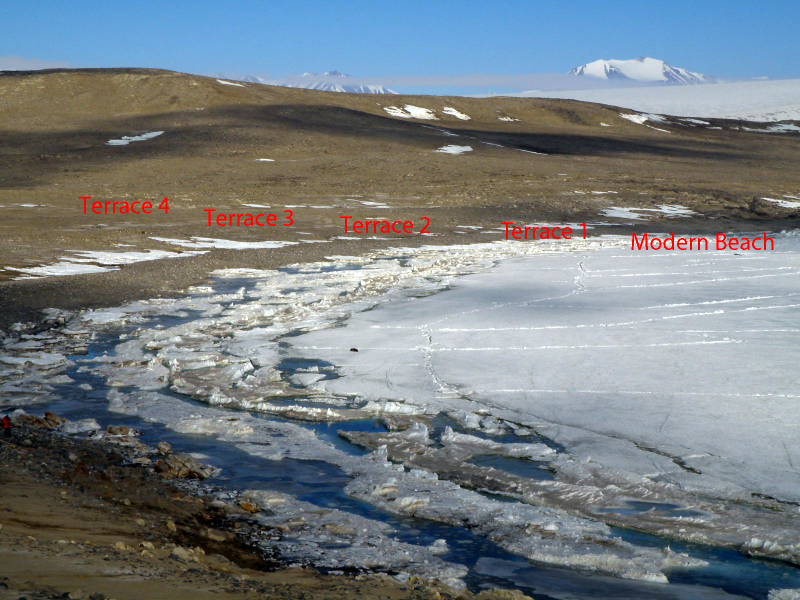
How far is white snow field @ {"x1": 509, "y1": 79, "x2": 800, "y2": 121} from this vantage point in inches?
3076

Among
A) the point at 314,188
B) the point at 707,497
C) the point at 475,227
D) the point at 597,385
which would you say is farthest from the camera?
the point at 314,188

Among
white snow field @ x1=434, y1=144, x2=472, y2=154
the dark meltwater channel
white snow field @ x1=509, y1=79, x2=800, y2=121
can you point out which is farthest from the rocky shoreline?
white snow field @ x1=509, y1=79, x2=800, y2=121

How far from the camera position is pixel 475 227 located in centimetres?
2081

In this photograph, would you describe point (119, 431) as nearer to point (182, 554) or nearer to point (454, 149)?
point (182, 554)

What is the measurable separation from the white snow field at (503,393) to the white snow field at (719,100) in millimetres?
73400

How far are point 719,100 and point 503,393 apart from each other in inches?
3569

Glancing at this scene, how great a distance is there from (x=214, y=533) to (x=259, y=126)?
3637 cm

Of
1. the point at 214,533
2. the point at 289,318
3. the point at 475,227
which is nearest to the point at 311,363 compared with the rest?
the point at 289,318

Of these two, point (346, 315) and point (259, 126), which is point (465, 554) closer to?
point (346, 315)

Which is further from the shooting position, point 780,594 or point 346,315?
point 346,315

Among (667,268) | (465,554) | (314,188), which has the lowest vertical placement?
(465,554)

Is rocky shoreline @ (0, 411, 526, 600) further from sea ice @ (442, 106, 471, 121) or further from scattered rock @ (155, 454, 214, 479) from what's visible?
sea ice @ (442, 106, 471, 121)

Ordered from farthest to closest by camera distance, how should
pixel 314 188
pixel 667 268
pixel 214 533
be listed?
pixel 314 188, pixel 667 268, pixel 214 533

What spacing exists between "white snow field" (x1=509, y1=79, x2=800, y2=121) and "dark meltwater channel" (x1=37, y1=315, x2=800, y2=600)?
3103 inches
